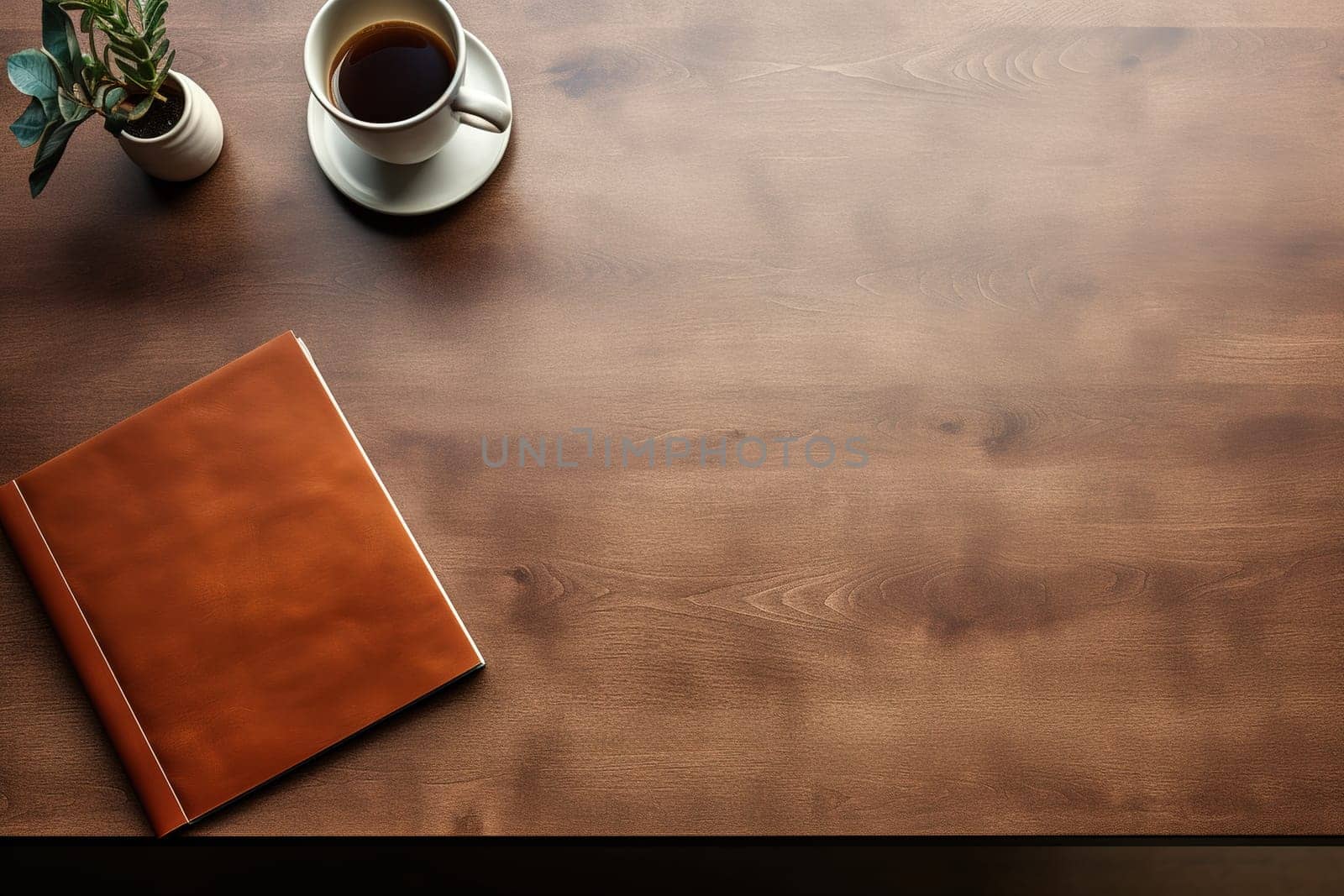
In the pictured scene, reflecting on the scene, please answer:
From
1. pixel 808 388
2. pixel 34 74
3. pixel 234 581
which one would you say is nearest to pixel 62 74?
pixel 34 74

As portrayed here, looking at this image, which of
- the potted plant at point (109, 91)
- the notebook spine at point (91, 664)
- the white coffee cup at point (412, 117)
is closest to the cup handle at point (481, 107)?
the white coffee cup at point (412, 117)

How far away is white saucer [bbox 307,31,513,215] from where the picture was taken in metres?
0.69

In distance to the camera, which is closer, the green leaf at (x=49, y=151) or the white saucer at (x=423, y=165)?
the green leaf at (x=49, y=151)

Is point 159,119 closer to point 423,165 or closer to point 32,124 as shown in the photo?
point 32,124

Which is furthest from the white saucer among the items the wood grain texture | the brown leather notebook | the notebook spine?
the notebook spine

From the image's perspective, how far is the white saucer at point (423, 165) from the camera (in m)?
0.69

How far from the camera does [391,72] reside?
0.65 metres

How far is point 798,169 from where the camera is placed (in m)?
0.72

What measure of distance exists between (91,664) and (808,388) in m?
0.59

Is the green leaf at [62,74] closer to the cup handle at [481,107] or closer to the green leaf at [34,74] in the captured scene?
the green leaf at [34,74]

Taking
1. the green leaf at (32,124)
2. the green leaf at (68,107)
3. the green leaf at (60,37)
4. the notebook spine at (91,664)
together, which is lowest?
the notebook spine at (91,664)

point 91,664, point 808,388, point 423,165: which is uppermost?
point 423,165

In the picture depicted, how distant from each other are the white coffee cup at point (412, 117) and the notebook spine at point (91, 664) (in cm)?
38

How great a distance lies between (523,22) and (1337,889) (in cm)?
160
